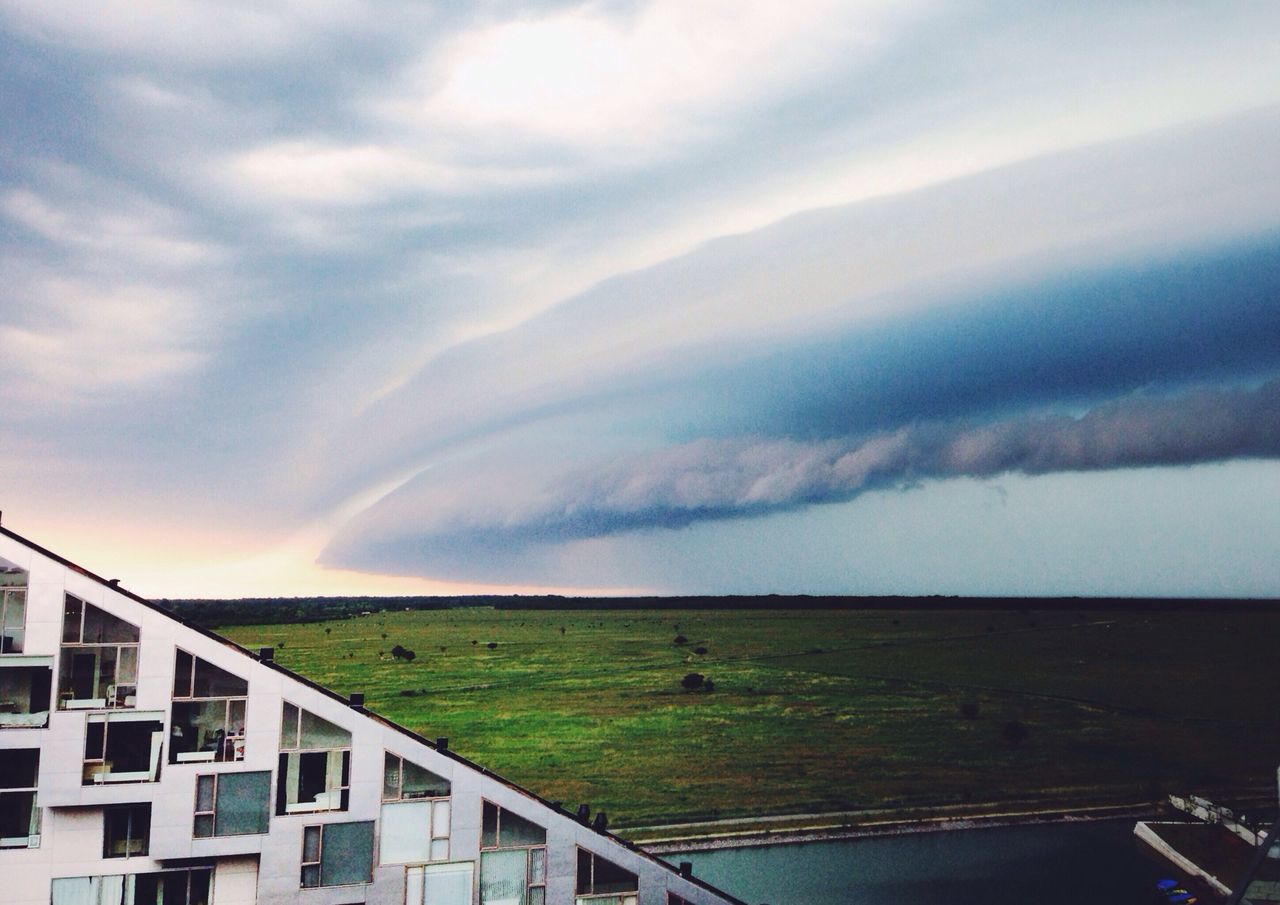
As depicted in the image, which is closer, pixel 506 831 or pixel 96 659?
pixel 96 659

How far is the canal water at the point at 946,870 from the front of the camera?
46.2 meters

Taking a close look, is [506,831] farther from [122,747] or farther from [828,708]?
[828,708]

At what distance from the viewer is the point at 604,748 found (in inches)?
Result: 2670

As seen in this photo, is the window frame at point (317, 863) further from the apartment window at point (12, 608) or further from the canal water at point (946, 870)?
the canal water at point (946, 870)

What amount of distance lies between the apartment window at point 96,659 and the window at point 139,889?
4.07 m

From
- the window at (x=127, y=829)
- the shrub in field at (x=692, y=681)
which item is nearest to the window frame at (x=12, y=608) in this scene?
the window at (x=127, y=829)

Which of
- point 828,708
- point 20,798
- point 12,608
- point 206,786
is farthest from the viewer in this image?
point 828,708

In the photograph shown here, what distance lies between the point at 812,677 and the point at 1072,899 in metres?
41.0

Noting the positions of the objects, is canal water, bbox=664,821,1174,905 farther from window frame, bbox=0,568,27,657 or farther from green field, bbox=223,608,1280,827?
window frame, bbox=0,568,27,657

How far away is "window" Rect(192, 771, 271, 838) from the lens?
21656mm

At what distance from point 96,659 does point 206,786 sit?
4.00 meters

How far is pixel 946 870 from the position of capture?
49.9m

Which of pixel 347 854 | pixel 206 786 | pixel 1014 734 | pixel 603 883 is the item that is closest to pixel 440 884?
pixel 347 854

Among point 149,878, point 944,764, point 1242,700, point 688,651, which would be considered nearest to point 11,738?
point 149,878
